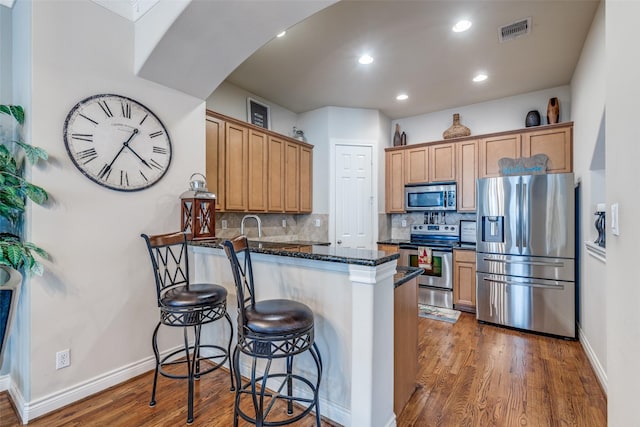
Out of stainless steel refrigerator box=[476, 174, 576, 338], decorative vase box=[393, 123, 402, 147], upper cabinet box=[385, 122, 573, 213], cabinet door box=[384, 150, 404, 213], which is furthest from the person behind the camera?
decorative vase box=[393, 123, 402, 147]

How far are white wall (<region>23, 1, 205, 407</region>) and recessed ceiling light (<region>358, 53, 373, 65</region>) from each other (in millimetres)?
1942

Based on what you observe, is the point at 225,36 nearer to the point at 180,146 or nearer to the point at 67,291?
the point at 180,146

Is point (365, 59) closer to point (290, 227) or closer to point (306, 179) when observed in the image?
point (306, 179)

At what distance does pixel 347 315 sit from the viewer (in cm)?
169

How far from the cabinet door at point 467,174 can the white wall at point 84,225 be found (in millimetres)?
3733

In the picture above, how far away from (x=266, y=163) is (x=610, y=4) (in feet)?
10.6

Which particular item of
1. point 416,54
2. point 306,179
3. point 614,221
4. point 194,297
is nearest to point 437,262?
point 306,179

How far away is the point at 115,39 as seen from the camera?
215 centimetres

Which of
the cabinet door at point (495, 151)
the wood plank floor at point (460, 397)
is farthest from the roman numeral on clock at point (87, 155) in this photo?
the cabinet door at point (495, 151)

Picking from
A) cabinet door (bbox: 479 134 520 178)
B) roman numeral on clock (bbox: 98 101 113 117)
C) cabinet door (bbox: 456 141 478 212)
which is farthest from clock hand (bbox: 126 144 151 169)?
cabinet door (bbox: 479 134 520 178)

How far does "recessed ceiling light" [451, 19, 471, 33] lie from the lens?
8.40 feet

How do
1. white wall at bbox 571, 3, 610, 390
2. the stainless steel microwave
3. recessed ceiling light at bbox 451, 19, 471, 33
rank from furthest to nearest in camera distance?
the stainless steel microwave → recessed ceiling light at bbox 451, 19, 471, 33 → white wall at bbox 571, 3, 610, 390

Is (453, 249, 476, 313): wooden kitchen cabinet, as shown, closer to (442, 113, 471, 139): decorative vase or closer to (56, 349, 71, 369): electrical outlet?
(442, 113, 471, 139): decorative vase

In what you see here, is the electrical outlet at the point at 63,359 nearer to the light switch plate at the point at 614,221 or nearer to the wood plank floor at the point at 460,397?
the wood plank floor at the point at 460,397
